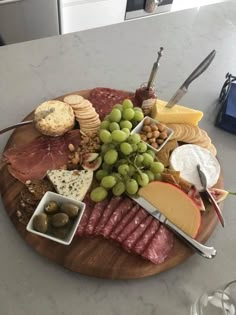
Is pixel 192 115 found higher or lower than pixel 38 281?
higher

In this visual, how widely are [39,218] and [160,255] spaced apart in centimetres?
26

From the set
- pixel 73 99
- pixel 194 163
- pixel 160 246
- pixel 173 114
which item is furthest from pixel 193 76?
pixel 160 246

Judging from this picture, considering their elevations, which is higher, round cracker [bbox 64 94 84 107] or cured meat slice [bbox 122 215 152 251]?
round cracker [bbox 64 94 84 107]

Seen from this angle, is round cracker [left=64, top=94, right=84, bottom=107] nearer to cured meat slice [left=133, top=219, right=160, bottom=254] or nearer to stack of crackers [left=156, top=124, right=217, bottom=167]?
stack of crackers [left=156, top=124, right=217, bottom=167]

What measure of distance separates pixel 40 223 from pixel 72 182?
13 cm

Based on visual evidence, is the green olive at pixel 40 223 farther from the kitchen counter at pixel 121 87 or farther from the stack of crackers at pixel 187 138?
the stack of crackers at pixel 187 138

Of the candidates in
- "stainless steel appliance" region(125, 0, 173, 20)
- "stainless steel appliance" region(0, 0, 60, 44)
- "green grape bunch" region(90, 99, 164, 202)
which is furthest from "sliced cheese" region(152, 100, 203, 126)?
"stainless steel appliance" region(125, 0, 173, 20)

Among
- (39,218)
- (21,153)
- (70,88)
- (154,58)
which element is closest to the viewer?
(39,218)

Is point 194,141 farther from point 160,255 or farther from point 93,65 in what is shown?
point 93,65

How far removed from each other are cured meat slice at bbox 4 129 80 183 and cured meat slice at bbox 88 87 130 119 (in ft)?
0.33

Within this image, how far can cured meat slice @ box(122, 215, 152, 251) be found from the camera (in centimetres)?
68

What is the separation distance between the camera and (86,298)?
26.3 inches

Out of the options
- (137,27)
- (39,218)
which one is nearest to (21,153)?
(39,218)

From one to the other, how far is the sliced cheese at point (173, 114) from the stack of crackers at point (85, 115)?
16 centimetres
